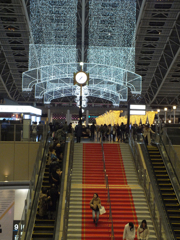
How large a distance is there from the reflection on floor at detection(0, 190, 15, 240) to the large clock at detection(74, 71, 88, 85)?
9956mm

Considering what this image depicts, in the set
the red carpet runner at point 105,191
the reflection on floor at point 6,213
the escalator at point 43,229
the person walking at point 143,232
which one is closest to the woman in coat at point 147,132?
the red carpet runner at point 105,191

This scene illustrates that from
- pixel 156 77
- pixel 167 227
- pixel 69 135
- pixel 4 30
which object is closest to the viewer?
pixel 167 227

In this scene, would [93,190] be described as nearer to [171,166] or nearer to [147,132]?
[171,166]

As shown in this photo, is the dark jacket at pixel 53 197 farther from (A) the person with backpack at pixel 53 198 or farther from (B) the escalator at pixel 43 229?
(B) the escalator at pixel 43 229

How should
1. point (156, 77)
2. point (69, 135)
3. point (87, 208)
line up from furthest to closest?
point (156, 77) < point (69, 135) < point (87, 208)

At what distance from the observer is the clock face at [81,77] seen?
18.6m

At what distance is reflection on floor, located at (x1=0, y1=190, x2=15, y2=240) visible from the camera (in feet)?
67.7

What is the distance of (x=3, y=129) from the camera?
1728 cm

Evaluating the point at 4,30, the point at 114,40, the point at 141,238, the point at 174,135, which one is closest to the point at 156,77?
the point at 114,40

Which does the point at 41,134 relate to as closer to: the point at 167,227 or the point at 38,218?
the point at 38,218

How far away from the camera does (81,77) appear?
18656 millimetres

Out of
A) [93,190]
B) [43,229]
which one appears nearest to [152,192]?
[93,190]

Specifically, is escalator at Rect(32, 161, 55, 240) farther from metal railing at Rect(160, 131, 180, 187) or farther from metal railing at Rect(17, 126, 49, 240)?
metal railing at Rect(160, 131, 180, 187)

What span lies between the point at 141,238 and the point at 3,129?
10.8m
